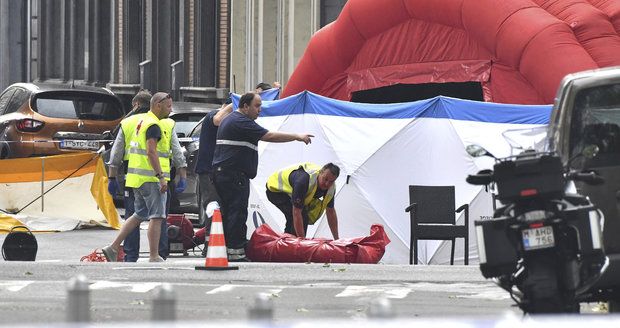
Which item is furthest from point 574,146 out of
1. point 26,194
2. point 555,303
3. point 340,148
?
point 26,194

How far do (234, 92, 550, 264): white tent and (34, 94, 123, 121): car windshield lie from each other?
9.19 metres

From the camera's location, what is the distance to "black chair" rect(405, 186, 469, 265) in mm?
17906

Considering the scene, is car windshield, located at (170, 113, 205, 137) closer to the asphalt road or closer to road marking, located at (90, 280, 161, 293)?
the asphalt road

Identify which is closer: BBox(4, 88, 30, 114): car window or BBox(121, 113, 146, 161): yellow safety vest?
BBox(121, 113, 146, 161): yellow safety vest

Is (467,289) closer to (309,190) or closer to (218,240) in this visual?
(218,240)

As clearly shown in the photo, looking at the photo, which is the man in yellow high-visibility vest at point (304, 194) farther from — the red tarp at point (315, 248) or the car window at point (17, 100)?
the car window at point (17, 100)

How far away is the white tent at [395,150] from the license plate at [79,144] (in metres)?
7.93

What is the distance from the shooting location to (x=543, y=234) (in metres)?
9.66

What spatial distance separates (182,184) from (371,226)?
186 cm

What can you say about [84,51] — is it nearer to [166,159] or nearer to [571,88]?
[166,159]

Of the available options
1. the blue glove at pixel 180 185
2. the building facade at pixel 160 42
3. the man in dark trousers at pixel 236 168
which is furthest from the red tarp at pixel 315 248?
the building facade at pixel 160 42

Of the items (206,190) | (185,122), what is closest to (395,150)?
(206,190)

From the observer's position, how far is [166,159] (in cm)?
1725

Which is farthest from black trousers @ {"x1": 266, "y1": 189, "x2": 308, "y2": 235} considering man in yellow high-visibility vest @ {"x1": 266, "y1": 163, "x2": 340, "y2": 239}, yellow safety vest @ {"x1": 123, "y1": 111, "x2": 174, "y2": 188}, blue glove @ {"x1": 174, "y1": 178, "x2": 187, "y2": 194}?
yellow safety vest @ {"x1": 123, "y1": 111, "x2": 174, "y2": 188}
